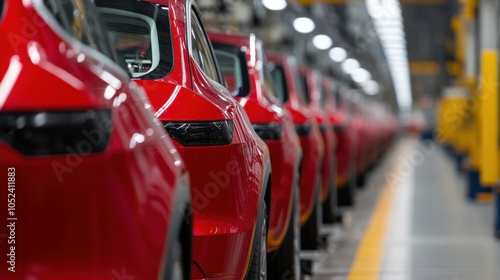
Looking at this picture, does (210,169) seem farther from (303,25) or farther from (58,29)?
(303,25)

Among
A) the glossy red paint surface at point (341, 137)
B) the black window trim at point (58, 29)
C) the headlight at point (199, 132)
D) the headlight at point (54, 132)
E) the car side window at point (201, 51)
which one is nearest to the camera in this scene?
the headlight at point (54, 132)

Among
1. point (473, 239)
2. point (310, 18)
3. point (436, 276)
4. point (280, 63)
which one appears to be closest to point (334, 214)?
point (473, 239)

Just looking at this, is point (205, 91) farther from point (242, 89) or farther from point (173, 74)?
point (242, 89)

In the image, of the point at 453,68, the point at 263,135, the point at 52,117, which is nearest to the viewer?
the point at 52,117

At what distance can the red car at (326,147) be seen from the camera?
37.3ft

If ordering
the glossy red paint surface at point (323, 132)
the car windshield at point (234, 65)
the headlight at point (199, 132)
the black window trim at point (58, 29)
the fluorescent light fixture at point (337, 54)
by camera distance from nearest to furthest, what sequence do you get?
1. the black window trim at point (58, 29)
2. the headlight at point (199, 132)
3. the car windshield at point (234, 65)
4. the glossy red paint surface at point (323, 132)
5. the fluorescent light fixture at point (337, 54)

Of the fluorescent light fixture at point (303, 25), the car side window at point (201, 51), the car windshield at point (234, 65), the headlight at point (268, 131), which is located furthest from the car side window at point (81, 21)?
the fluorescent light fixture at point (303, 25)

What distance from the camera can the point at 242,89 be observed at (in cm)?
709

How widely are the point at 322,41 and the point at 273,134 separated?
25.1 m

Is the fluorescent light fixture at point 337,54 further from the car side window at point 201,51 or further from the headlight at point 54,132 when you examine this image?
the headlight at point 54,132

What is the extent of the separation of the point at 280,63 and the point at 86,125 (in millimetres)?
7429

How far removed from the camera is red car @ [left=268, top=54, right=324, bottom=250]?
29.5ft

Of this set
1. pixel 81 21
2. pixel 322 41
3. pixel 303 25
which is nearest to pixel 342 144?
pixel 81 21

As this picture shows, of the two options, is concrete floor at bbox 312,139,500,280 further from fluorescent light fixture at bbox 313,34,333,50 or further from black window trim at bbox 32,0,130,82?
fluorescent light fixture at bbox 313,34,333,50
